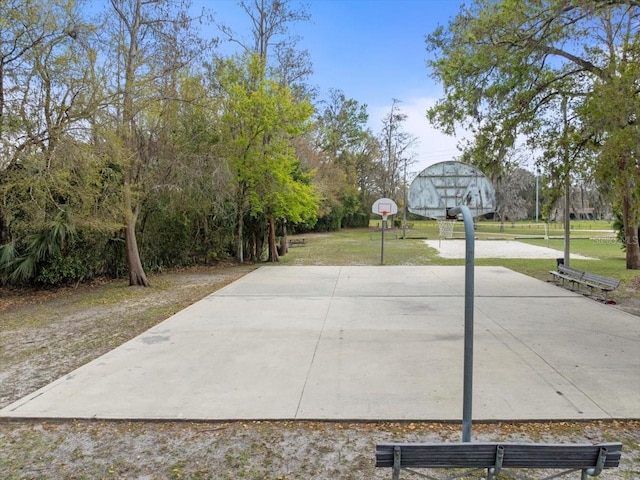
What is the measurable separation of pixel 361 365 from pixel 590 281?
6872mm

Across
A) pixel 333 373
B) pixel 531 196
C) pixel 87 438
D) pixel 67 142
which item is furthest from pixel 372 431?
pixel 531 196

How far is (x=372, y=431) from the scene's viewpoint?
11.3ft

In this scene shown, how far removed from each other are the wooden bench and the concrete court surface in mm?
1385

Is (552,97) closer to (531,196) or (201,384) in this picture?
(201,384)

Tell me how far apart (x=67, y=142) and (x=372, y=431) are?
799cm

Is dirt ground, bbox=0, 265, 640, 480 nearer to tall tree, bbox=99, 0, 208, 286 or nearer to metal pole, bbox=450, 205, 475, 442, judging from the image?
metal pole, bbox=450, 205, 475, 442

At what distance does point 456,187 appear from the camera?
356 centimetres

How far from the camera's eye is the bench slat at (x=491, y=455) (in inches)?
86.4

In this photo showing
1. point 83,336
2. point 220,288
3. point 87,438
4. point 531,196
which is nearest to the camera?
point 87,438

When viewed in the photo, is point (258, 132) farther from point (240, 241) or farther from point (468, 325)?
point (468, 325)

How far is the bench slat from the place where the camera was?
2195 mm

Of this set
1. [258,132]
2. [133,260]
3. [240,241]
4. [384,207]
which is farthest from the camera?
[384,207]

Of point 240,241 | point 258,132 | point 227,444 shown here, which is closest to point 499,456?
point 227,444

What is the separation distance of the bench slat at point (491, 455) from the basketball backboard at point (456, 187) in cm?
183
